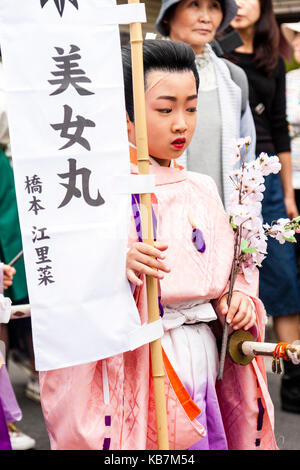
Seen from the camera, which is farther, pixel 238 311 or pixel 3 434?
pixel 3 434

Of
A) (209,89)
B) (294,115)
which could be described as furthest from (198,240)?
(294,115)

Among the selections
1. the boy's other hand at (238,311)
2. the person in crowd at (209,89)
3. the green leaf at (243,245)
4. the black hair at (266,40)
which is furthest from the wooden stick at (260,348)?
the black hair at (266,40)

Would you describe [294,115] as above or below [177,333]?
above

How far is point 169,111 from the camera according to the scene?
291cm

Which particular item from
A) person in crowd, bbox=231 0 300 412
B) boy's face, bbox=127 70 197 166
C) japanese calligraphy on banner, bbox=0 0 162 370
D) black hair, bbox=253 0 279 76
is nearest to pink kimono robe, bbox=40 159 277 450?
boy's face, bbox=127 70 197 166

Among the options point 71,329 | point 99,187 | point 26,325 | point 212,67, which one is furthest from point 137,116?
point 26,325

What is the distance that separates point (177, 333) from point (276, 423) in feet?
7.04

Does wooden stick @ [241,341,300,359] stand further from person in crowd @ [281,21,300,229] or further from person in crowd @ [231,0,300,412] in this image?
person in crowd @ [281,21,300,229]

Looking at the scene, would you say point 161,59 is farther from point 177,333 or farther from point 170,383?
point 170,383

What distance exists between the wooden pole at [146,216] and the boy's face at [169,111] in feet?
1.00

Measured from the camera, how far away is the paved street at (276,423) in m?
4.62

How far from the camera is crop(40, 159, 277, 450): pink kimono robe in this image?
8.98 feet

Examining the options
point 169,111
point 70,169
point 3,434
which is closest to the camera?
point 70,169

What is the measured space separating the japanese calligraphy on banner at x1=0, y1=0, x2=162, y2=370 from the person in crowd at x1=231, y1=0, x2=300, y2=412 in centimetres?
252
